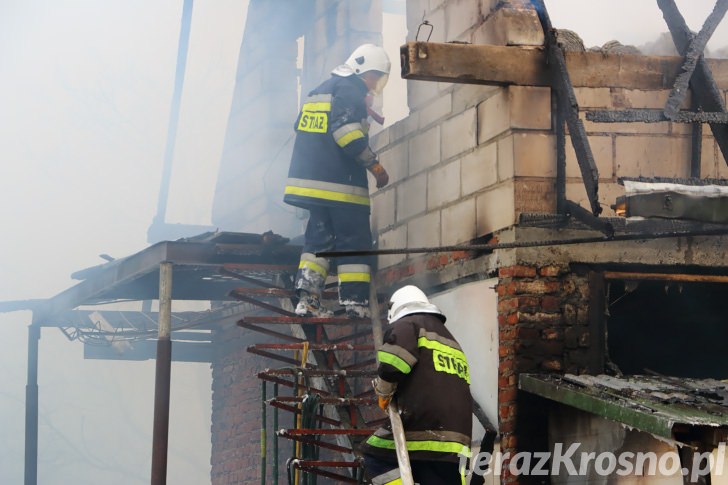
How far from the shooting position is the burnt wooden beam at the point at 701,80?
28.1ft

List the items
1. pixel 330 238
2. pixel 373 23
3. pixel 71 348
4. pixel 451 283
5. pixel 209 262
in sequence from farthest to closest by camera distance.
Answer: pixel 71 348, pixel 373 23, pixel 209 262, pixel 330 238, pixel 451 283

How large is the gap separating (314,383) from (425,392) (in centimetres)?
325

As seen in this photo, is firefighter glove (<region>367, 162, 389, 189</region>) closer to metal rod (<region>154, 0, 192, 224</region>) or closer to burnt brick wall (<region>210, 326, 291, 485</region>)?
burnt brick wall (<region>210, 326, 291, 485</region>)

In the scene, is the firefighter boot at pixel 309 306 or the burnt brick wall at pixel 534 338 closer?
the burnt brick wall at pixel 534 338

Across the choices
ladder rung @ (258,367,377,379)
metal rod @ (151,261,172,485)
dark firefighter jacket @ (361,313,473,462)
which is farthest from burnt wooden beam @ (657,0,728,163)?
metal rod @ (151,261,172,485)

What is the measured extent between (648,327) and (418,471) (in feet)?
Answer: 9.82

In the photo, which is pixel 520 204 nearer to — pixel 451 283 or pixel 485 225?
pixel 485 225

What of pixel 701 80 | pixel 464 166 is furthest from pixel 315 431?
pixel 701 80

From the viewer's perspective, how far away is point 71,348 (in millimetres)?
26625

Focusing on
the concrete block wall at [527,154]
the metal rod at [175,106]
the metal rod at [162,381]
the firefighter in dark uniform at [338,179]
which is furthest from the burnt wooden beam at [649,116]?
the metal rod at [175,106]

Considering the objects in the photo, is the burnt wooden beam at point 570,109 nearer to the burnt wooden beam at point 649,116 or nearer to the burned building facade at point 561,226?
the burned building facade at point 561,226

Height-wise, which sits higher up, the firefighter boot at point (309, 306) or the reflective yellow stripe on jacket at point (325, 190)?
the reflective yellow stripe on jacket at point (325, 190)

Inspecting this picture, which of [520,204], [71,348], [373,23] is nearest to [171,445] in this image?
[71,348]

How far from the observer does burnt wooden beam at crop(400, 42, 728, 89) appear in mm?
8602
